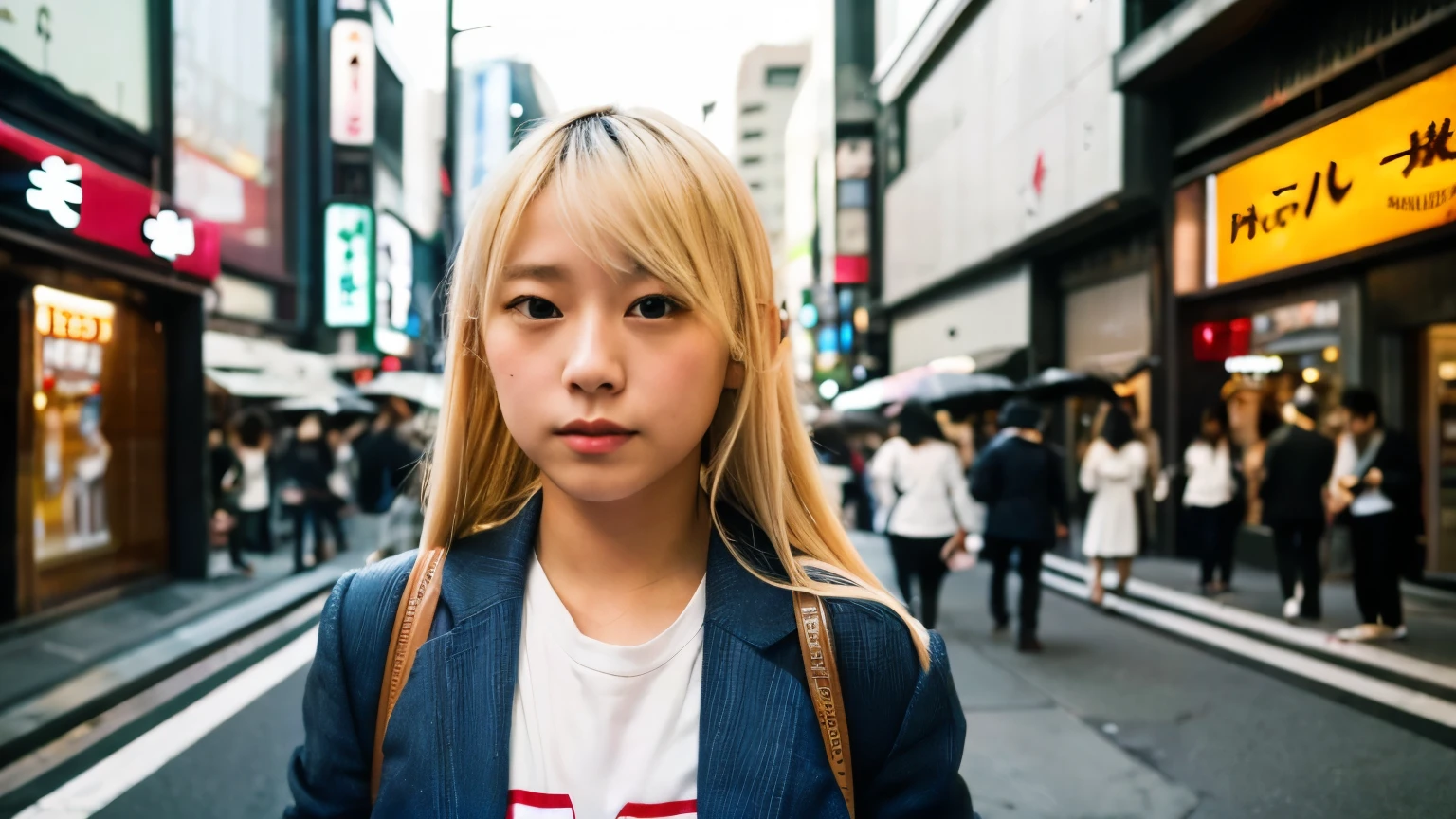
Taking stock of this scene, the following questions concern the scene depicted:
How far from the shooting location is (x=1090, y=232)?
8.31 meters

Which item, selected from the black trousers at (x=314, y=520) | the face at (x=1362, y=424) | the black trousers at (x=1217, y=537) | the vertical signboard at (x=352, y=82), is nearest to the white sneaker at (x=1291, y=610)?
the black trousers at (x=1217, y=537)

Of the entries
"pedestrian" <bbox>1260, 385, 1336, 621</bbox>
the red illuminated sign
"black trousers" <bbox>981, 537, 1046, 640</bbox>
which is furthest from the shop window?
"pedestrian" <bbox>1260, 385, 1336, 621</bbox>

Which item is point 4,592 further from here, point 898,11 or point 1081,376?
point 1081,376

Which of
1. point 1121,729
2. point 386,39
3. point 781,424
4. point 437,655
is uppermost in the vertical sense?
point 386,39

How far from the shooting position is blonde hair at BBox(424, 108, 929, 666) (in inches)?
43.3

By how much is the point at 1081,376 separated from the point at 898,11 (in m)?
5.90

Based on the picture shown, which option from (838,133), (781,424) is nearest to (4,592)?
(838,133)

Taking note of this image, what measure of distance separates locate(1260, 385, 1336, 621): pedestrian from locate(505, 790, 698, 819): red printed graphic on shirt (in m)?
7.09

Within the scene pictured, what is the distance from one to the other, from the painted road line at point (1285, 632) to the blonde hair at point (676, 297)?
3578mm

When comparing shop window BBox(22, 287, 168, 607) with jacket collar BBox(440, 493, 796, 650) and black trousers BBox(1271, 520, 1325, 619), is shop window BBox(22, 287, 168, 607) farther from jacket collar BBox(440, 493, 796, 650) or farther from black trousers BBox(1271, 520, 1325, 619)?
black trousers BBox(1271, 520, 1325, 619)

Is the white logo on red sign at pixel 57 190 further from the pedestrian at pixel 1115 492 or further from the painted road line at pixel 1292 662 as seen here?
the pedestrian at pixel 1115 492

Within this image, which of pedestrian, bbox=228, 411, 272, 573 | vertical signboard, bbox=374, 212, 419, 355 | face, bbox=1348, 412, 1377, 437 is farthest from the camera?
vertical signboard, bbox=374, 212, 419, 355

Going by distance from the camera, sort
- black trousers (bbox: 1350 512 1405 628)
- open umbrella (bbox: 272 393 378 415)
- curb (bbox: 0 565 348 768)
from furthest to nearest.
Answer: open umbrella (bbox: 272 393 378 415) → black trousers (bbox: 1350 512 1405 628) → curb (bbox: 0 565 348 768)

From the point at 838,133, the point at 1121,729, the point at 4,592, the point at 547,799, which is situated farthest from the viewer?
the point at 4,592
